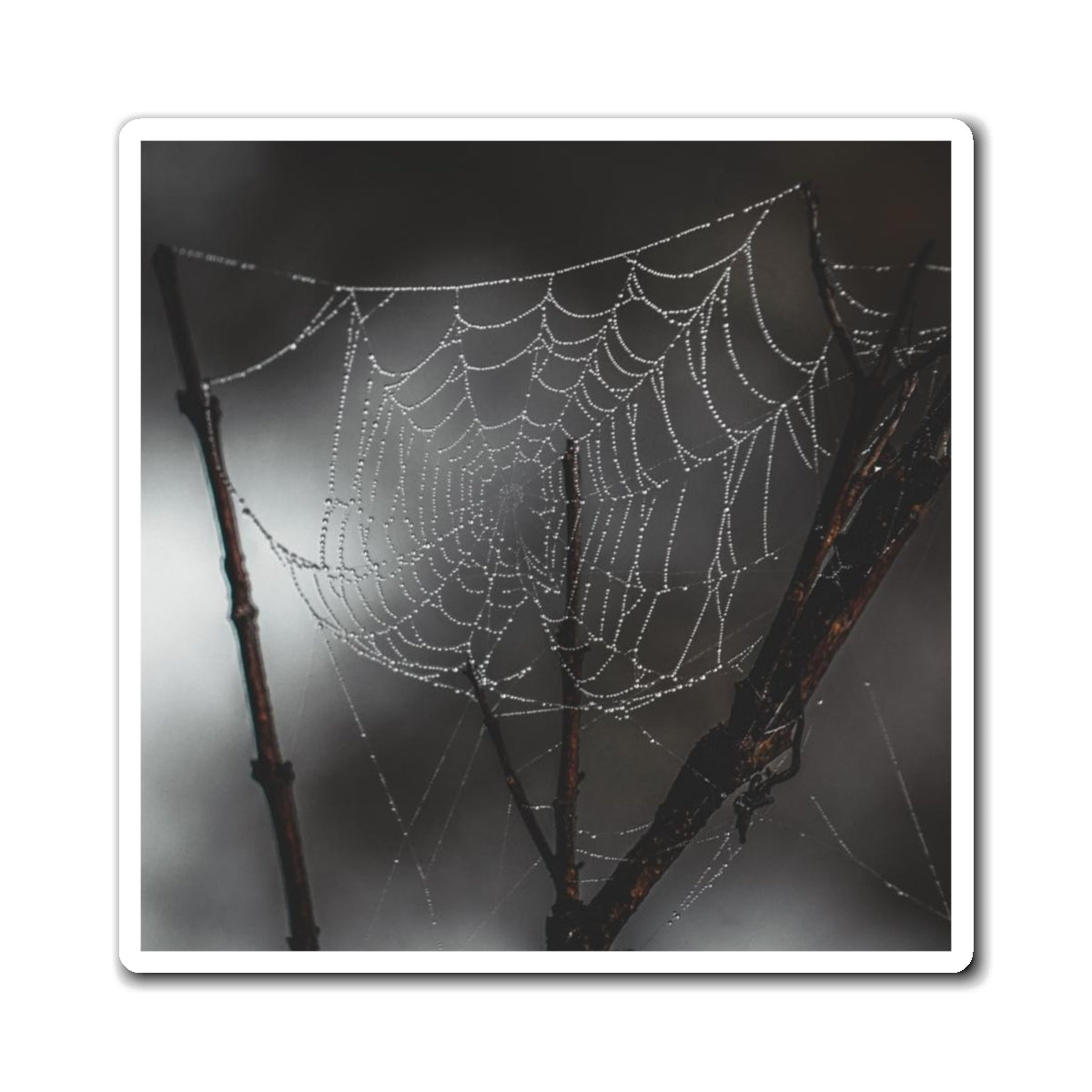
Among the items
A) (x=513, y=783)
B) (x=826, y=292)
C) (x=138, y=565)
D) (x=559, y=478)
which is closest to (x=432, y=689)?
(x=513, y=783)

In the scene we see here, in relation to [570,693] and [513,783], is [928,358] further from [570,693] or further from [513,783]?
[513,783]

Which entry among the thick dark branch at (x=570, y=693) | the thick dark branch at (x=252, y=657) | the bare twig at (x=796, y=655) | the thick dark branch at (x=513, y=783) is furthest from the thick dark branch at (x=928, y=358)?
the thick dark branch at (x=252, y=657)

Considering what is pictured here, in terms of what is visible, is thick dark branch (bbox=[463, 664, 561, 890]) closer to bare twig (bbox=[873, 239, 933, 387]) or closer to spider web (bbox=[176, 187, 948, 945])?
spider web (bbox=[176, 187, 948, 945])

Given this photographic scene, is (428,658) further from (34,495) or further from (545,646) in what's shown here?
(34,495)
